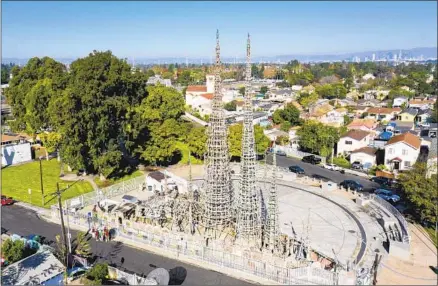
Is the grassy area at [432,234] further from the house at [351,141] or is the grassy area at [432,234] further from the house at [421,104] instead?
the house at [421,104]

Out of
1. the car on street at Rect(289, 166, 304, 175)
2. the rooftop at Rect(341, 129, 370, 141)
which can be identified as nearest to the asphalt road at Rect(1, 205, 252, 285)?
the car on street at Rect(289, 166, 304, 175)

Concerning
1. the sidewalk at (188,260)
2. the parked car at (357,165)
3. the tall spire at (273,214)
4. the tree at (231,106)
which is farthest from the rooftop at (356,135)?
the tree at (231,106)

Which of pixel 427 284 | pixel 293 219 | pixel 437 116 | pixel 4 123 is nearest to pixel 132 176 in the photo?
pixel 293 219

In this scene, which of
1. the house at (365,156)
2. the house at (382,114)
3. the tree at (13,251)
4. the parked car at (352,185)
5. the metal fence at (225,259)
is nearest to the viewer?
the metal fence at (225,259)

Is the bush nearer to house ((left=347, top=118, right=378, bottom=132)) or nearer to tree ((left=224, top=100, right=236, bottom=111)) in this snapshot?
house ((left=347, top=118, right=378, bottom=132))

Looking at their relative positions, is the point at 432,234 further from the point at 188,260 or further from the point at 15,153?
the point at 15,153

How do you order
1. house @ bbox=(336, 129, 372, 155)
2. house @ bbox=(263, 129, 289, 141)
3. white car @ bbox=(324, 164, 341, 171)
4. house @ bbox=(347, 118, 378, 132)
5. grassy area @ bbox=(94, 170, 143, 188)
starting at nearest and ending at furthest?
Result: grassy area @ bbox=(94, 170, 143, 188) → white car @ bbox=(324, 164, 341, 171) → house @ bbox=(336, 129, 372, 155) → house @ bbox=(263, 129, 289, 141) → house @ bbox=(347, 118, 378, 132)

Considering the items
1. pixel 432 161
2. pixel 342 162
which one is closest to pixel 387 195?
pixel 432 161

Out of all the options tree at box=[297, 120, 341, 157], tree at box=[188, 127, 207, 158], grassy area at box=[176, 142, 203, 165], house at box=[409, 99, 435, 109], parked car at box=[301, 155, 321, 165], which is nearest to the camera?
tree at box=[188, 127, 207, 158]
